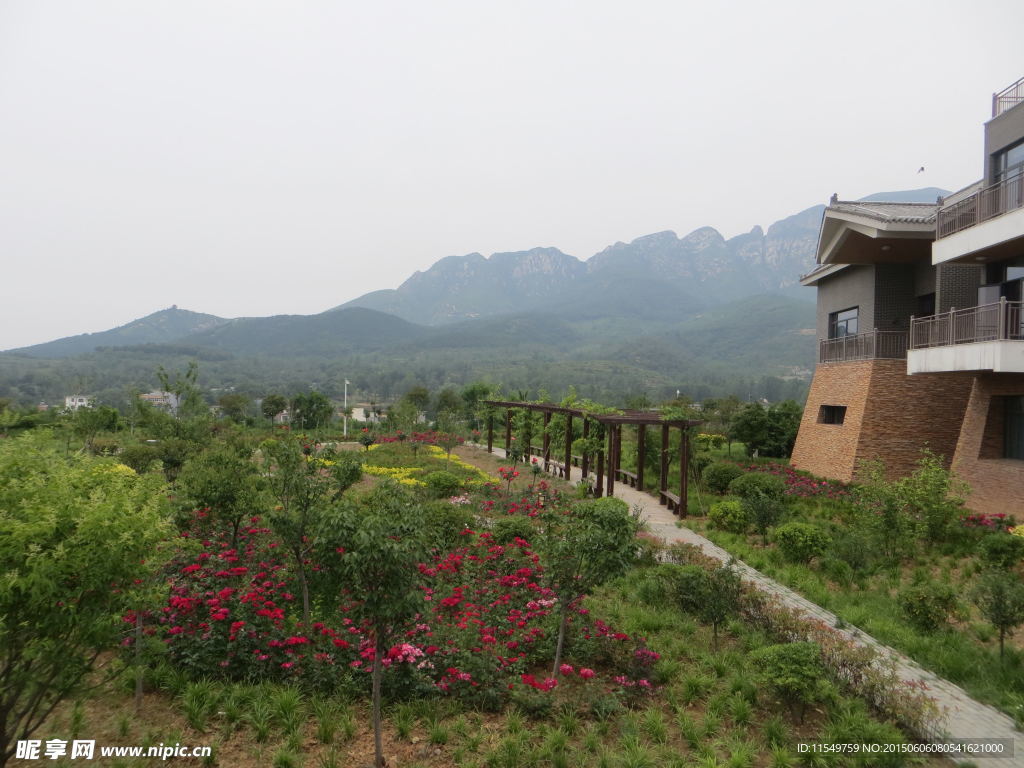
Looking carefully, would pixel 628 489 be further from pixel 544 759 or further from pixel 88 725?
pixel 88 725

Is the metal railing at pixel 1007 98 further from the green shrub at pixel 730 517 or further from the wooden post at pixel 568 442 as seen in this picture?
the wooden post at pixel 568 442

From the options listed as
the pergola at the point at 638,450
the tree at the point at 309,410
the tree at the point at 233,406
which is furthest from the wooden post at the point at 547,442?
the tree at the point at 233,406

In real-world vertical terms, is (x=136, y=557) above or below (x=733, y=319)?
below

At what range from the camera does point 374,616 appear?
4.36 m

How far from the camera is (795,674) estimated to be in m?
4.94

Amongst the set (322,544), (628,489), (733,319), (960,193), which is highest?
(733,319)

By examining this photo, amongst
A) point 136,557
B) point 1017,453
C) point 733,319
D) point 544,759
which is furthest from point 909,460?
point 733,319

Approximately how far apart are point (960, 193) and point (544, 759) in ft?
59.9

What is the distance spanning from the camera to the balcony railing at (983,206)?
11070mm

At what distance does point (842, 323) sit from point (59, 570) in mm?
22125

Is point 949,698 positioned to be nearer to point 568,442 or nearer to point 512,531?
point 512,531

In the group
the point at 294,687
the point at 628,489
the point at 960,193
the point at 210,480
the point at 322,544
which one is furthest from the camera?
the point at 628,489

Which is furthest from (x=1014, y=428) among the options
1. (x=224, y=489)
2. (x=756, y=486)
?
(x=224, y=489)

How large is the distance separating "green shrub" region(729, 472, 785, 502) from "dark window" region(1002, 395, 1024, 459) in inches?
198
